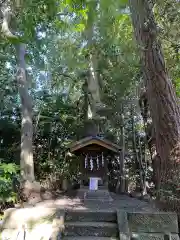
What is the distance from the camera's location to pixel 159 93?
356 cm

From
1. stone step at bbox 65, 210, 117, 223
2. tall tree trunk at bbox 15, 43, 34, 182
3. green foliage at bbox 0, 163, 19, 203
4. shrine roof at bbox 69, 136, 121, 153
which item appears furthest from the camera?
shrine roof at bbox 69, 136, 121, 153

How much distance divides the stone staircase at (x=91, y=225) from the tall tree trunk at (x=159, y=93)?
175cm

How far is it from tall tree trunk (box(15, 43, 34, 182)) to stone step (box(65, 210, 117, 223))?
272cm

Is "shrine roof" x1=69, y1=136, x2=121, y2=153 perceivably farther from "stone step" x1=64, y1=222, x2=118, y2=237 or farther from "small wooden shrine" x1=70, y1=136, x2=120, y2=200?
"stone step" x1=64, y1=222, x2=118, y2=237

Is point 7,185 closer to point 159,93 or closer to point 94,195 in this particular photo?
point 94,195

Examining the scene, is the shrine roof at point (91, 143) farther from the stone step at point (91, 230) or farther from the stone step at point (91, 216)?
the stone step at point (91, 230)

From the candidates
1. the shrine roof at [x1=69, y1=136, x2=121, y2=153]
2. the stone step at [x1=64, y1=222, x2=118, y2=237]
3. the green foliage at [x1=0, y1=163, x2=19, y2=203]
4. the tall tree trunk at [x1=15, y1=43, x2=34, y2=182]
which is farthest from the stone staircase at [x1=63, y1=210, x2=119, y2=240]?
the shrine roof at [x1=69, y1=136, x2=121, y2=153]

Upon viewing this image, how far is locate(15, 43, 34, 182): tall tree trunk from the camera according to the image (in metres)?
7.30

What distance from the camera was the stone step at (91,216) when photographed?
4.84 metres

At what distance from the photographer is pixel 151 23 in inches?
146

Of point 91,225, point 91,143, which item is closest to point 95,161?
point 91,143

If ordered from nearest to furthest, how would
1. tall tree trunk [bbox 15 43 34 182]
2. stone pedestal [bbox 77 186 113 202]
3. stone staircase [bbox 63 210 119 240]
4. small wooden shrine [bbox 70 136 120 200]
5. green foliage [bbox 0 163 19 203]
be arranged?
stone staircase [bbox 63 210 119 240] → green foliage [bbox 0 163 19 203] → stone pedestal [bbox 77 186 113 202] → tall tree trunk [bbox 15 43 34 182] → small wooden shrine [bbox 70 136 120 200]

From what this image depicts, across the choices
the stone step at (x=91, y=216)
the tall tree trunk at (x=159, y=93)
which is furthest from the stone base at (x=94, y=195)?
the tall tree trunk at (x=159, y=93)

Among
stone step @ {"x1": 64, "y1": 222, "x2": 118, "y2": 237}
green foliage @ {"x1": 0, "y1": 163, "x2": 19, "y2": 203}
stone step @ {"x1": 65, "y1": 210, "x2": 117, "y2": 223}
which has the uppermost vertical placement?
green foliage @ {"x1": 0, "y1": 163, "x2": 19, "y2": 203}
